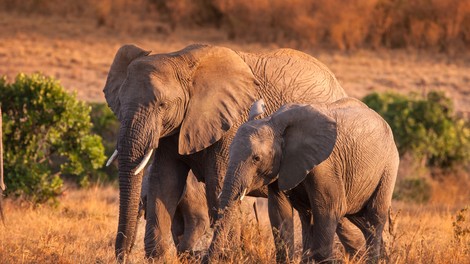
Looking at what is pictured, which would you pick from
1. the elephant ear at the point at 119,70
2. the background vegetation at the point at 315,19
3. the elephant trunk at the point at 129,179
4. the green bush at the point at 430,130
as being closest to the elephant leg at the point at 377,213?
the elephant trunk at the point at 129,179

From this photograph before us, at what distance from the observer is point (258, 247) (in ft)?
29.4

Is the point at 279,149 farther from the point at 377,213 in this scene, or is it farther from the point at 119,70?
the point at 119,70

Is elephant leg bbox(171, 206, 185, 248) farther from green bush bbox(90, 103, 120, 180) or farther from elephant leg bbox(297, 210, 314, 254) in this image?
green bush bbox(90, 103, 120, 180)

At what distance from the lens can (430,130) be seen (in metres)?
19.0

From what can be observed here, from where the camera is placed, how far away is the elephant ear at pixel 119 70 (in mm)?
9719

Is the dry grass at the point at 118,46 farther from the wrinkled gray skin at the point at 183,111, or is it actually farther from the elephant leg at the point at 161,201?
the elephant leg at the point at 161,201

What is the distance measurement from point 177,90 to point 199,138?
0.42m

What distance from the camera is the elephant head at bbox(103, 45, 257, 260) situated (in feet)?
28.8

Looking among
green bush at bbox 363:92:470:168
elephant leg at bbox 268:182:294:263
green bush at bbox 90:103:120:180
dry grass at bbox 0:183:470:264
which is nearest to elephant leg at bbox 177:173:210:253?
dry grass at bbox 0:183:470:264

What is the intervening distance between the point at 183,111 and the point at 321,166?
1.30 metres

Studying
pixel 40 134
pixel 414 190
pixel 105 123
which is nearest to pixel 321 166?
pixel 40 134

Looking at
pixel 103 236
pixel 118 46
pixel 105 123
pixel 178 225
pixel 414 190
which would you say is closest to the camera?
pixel 178 225

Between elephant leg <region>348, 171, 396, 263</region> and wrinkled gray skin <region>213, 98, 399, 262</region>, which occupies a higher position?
wrinkled gray skin <region>213, 98, 399, 262</region>

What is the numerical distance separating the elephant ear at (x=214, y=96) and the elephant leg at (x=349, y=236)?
1.24 meters
